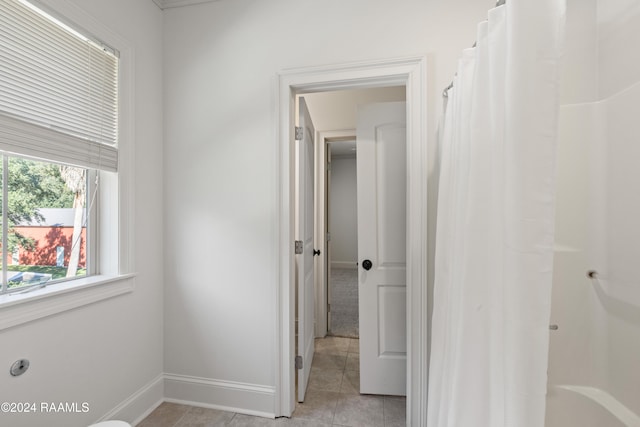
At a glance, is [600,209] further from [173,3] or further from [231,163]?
[173,3]

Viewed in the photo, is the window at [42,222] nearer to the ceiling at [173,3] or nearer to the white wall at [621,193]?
the ceiling at [173,3]

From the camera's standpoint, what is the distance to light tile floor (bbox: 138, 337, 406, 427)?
1.74 meters

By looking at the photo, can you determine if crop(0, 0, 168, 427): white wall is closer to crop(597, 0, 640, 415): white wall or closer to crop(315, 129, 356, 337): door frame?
crop(315, 129, 356, 337): door frame

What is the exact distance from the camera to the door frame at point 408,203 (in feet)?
5.40

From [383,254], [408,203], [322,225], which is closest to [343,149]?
[322,225]

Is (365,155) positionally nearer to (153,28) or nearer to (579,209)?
(579,209)

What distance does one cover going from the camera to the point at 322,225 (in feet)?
9.78

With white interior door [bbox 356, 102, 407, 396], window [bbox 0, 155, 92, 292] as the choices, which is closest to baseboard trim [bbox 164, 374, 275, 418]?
white interior door [bbox 356, 102, 407, 396]

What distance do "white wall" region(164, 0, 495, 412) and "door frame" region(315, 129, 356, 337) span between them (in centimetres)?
121

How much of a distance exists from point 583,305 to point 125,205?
8.36ft

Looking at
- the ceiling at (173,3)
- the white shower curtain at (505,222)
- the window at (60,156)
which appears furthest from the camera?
the ceiling at (173,3)

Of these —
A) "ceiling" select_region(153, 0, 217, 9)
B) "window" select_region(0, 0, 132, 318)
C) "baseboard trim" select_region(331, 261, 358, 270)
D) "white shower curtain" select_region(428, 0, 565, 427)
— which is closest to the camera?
"white shower curtain" select_region(428, 0, 565, 427)

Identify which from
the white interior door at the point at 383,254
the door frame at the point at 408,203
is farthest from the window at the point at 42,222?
the white interior door at the point at 383,254

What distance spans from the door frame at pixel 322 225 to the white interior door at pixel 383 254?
955 millimetres
